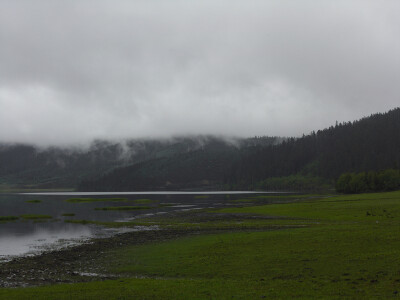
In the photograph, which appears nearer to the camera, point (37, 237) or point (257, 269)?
point (257, 269)

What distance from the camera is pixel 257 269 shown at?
1284 inches

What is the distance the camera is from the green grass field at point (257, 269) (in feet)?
→ 82.2

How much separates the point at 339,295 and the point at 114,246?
38576 mm

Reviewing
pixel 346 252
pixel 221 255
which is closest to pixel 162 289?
pixel 221 255

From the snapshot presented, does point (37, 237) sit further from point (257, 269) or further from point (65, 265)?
point (257, 269)

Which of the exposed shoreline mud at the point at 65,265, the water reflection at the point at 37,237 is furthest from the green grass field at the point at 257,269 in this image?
the water reflection at the point at 37,237

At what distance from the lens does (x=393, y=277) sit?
2612 cm

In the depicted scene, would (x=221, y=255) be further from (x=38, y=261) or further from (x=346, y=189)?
(x=346, y=189)

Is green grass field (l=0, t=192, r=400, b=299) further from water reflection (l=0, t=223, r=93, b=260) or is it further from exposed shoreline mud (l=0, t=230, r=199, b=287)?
water reflection (l=0, t=223, r=93, b=260)

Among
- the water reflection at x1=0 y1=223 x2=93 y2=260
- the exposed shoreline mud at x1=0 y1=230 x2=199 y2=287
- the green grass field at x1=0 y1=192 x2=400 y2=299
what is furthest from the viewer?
the water reflection at x1=0 y1=223 x2=93 y2=260

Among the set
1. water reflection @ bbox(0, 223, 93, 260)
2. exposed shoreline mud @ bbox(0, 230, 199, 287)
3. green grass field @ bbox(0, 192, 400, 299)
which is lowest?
water reflection @ bbox(0, 223, 93, 260)

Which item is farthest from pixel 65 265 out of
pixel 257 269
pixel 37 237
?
pixel 37 237

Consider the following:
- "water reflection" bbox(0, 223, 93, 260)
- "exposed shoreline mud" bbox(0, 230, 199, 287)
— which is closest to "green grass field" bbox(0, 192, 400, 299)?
"exposed shoreline mud" bbox(0, 230, 199, 287)

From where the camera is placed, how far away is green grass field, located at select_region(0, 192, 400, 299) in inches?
986
